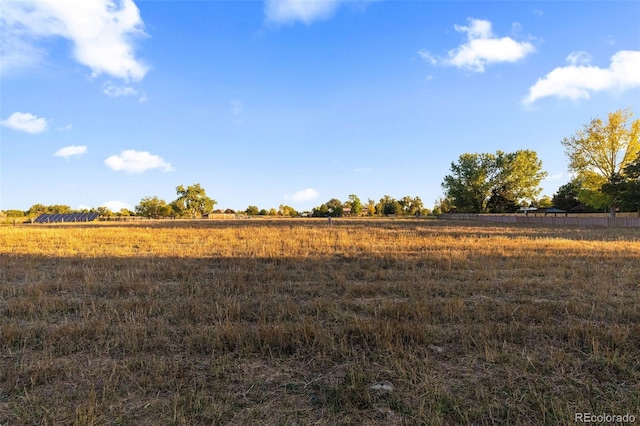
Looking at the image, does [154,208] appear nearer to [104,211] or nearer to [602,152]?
[104,211]

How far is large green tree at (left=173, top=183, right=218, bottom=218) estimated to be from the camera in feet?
447

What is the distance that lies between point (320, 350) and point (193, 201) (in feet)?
478

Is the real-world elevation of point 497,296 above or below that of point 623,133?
below

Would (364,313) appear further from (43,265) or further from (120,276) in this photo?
(43,265)

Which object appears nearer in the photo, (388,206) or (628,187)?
(628,187)

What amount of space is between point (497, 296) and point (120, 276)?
850cm

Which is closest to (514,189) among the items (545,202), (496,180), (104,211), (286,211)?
(496,180)

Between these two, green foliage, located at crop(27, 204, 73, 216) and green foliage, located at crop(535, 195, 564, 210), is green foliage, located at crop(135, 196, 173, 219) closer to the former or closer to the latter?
green foliage, located at crop(27, 204, 73, 216)

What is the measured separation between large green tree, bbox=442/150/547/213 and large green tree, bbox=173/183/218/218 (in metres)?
104

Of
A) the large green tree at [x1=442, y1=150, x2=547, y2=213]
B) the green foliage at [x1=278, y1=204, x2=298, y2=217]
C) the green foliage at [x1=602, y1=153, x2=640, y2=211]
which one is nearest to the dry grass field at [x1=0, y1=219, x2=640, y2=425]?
the green foliage at [x1=602, y1=153, x2=640, y2=211]

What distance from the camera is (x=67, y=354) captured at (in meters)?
3.94

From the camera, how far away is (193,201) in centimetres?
13962

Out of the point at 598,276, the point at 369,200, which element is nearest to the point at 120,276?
the point at 598,276

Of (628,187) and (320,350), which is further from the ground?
(628,187)
